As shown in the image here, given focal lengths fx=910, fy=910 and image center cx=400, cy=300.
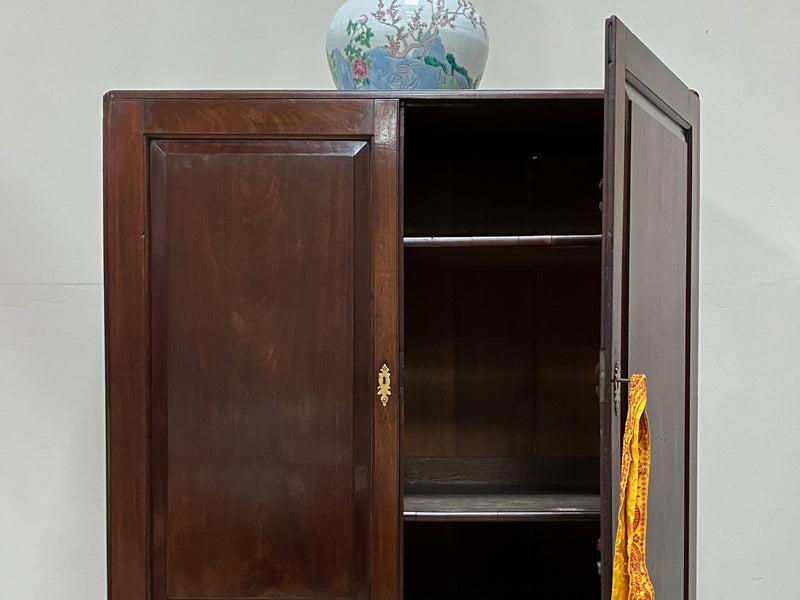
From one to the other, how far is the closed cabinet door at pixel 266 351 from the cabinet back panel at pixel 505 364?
17.0 inches

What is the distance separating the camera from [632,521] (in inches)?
40.0

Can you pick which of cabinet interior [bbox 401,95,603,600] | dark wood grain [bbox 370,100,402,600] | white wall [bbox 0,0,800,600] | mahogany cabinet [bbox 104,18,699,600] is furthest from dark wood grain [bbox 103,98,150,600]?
cabinet interior [bbox 401,95,603,600]

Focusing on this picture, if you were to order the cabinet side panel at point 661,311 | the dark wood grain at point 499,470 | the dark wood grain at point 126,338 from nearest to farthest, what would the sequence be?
1. the cabinet side panel at point 661,311
2. the dark wood grain at point 126,338
3. the dark wood grain at point 499,470

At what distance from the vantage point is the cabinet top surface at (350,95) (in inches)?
48.8

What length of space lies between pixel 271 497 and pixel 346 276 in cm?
32

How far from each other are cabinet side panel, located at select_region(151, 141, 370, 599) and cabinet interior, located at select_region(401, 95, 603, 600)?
0.43 m

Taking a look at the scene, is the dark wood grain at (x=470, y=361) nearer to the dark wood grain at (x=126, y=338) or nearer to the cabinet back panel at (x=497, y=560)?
the cabinet back panel at (x=497, y=560)

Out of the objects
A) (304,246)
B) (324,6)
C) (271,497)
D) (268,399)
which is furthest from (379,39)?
(271,497)

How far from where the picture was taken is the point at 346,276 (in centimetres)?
125

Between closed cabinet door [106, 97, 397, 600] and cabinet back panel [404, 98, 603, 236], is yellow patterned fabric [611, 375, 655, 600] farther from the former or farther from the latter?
cabinet back panel [404, 98, 603, 236]

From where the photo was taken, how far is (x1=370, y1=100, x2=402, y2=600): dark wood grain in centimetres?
124

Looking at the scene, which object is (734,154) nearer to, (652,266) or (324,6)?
(652,266)

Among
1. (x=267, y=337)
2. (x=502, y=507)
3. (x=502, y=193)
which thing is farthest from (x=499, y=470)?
(x=267, y=337)

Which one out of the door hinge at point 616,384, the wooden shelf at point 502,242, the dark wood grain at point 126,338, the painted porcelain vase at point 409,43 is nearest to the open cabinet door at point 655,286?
the door hinge at point 616,384
